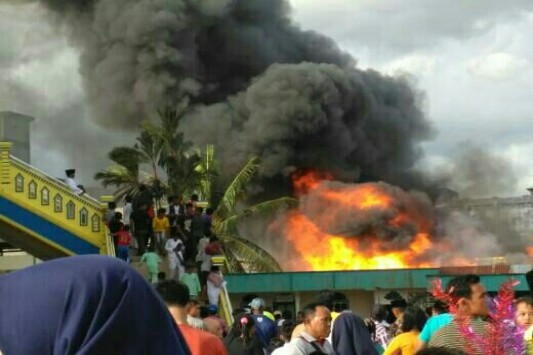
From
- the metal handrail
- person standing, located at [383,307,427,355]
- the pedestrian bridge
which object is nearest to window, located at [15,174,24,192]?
the pedestrian bridge

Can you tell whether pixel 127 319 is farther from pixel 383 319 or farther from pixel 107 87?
pixel 107 87

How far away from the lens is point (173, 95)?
1805 inches

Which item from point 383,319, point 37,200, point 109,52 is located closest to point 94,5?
point 109,52

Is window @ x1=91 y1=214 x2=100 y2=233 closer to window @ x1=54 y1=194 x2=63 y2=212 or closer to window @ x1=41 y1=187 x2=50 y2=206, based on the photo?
window @ x1=54 y1=194 x2=63 y2=212

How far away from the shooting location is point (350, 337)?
724 centimetres

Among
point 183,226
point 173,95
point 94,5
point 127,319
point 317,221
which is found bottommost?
point 127,319

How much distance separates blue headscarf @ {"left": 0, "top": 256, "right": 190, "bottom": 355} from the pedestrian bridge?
702 inches

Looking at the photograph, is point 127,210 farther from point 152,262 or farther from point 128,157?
point 128,157

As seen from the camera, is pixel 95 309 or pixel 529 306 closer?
pixel 95 309

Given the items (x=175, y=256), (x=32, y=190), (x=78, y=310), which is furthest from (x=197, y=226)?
(x=78, y=310)

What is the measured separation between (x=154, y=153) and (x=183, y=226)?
11239 millimetres

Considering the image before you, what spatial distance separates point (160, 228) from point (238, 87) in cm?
2959

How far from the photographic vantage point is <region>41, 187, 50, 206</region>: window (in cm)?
1975

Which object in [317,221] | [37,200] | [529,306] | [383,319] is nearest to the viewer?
[529,306]
